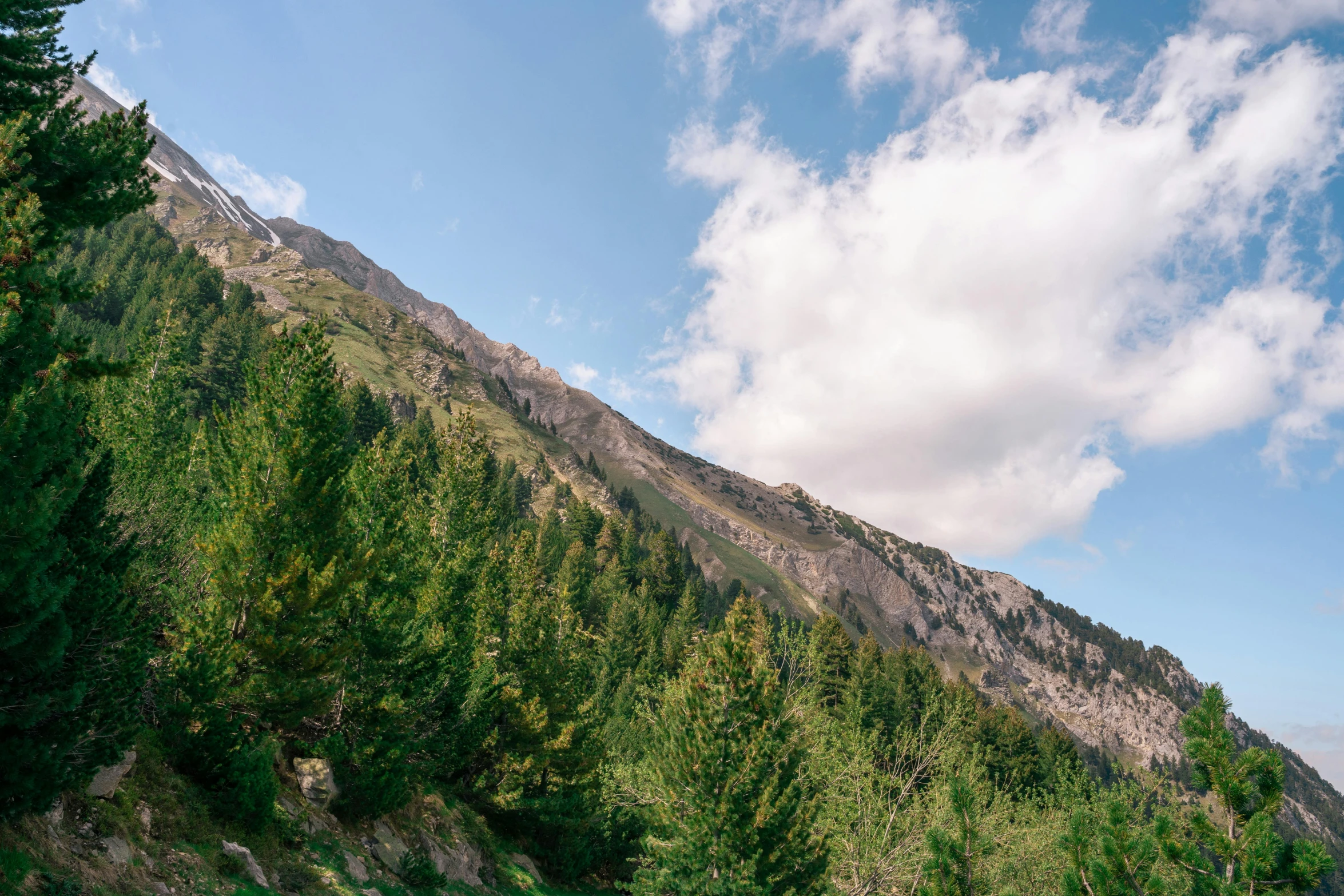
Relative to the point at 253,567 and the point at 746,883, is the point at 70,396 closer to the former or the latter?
the point at 253,567

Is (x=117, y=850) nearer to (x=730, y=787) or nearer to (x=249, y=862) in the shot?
(x=249, y=862)

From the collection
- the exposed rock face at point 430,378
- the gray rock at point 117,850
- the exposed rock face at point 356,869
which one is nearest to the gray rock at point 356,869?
the exposed rock face at point 356,869

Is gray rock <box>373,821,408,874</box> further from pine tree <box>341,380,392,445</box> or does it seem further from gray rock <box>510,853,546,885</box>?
pine tree <box>341,380,392,445</box>

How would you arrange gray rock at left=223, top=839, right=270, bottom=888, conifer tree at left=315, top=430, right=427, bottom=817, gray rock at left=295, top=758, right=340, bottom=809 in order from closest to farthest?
gray rock at left=223, top=839, right=270, bottom=888 < gray rock at left=295, top=758, right=340, bottom=809 < conifer tree at left=315, top=430, right=427, bottom=817

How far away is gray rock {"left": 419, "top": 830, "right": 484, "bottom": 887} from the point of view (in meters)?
22.4

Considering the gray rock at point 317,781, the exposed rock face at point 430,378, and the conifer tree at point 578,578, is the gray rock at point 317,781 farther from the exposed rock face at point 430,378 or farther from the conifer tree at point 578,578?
the exposed rock face at point 430,378

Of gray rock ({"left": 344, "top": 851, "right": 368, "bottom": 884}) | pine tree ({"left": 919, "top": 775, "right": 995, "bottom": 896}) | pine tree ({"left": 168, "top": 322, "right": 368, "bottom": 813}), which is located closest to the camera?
pine tree ({"left": 919, "top": 775, "right": 995, "bottom": 896})

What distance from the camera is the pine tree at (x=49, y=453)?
8500 millimetres

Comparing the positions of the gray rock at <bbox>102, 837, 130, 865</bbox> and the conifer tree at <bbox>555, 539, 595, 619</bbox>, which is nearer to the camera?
the gray rock at <bbox>102, 837, 130, 865</bbox>

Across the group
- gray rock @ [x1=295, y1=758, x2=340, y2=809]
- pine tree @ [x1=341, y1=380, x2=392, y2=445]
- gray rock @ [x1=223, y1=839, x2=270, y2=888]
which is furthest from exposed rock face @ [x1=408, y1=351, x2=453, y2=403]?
gray rock @ [x1=223, y1=839, x2=270, y2=888]

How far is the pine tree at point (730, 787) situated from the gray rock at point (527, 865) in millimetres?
10860

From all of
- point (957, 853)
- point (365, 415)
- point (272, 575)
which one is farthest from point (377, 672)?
point (365, 415)

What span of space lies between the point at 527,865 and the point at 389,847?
12817 millimetres

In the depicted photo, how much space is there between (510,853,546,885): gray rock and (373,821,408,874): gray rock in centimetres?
1055
